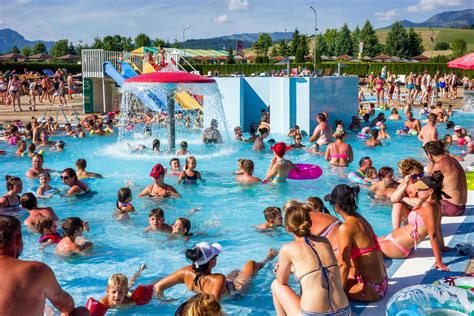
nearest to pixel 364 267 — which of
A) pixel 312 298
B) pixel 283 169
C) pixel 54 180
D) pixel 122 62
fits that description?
pixel 312 298

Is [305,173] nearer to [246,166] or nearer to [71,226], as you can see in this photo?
[246,166]

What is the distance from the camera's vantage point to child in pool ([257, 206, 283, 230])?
680 centimetres

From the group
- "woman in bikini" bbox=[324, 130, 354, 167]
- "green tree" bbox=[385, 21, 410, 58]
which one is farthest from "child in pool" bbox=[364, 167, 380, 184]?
"green tree" bbox=[385, 21, 410, 58]

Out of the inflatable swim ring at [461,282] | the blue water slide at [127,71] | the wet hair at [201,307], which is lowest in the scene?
the inflatable swim ring at [461,282]

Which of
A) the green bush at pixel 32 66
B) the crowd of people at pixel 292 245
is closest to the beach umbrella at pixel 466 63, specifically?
the crowd of people at pixel 292 245

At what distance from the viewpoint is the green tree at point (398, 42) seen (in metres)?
81.1

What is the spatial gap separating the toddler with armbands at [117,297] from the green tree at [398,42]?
81.9 meters

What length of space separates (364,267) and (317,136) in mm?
9575

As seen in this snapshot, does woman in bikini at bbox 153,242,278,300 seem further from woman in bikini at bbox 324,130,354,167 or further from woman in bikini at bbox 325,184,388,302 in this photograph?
woman in bikini at bbox 324,130,354,167

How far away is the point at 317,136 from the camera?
1374 cm

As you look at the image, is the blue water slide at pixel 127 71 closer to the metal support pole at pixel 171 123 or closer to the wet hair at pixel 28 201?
the metal support pole at pixel 171 123

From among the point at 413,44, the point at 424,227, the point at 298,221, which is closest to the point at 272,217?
the point at 424,227

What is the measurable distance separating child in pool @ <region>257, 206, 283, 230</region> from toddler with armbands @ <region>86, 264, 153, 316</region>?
2.38 metres

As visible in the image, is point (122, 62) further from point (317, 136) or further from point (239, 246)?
point (239, 246)
